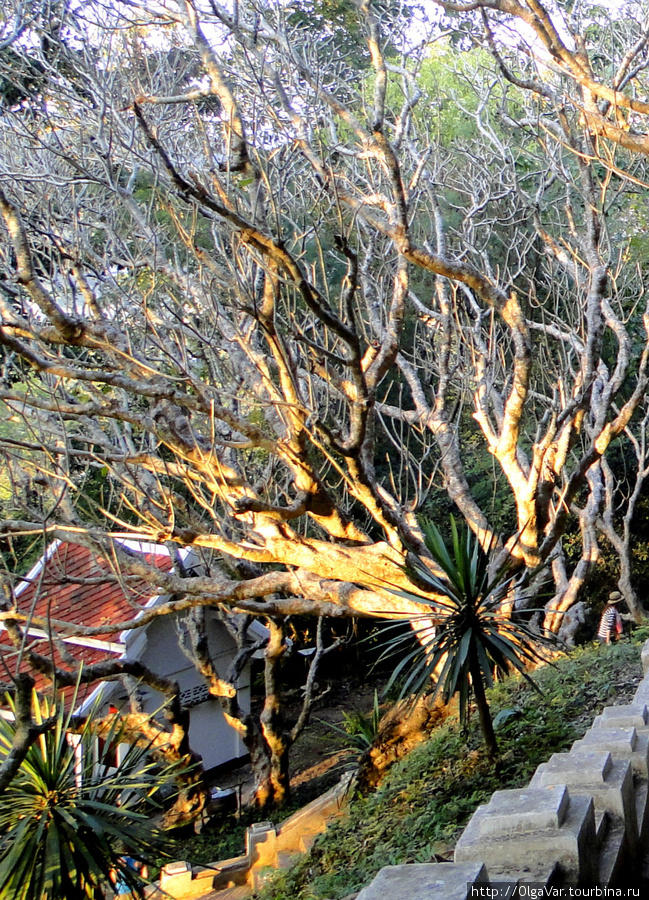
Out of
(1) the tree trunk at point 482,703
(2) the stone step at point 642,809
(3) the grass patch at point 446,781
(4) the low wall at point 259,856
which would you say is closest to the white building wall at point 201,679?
(4) the low wall at point 259,856

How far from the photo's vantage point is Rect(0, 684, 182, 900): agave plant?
516 cm

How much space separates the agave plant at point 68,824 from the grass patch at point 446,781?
4.39 feet

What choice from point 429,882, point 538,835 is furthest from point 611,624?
point 429,882

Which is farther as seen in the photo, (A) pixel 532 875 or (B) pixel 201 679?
(B) pixel 201 679

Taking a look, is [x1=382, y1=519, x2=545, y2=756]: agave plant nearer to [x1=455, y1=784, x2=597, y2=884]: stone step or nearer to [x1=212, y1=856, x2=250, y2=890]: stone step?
[x1=455, y1=784, x2=597, y2=884]: stone step

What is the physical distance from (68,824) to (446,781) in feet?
9.23

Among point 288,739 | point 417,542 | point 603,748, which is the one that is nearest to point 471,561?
point 417,542

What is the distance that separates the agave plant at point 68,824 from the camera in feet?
16.9

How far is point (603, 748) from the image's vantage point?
134 inches

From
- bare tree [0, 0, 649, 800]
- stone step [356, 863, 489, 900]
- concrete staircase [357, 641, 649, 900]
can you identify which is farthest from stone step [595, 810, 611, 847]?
bare tree [0, 0, 649, 800]

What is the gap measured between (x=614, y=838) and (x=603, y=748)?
0.45 metres

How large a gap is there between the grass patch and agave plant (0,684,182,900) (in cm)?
134

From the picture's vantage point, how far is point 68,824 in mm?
5504

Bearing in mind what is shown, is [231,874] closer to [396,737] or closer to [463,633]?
[396,737]
